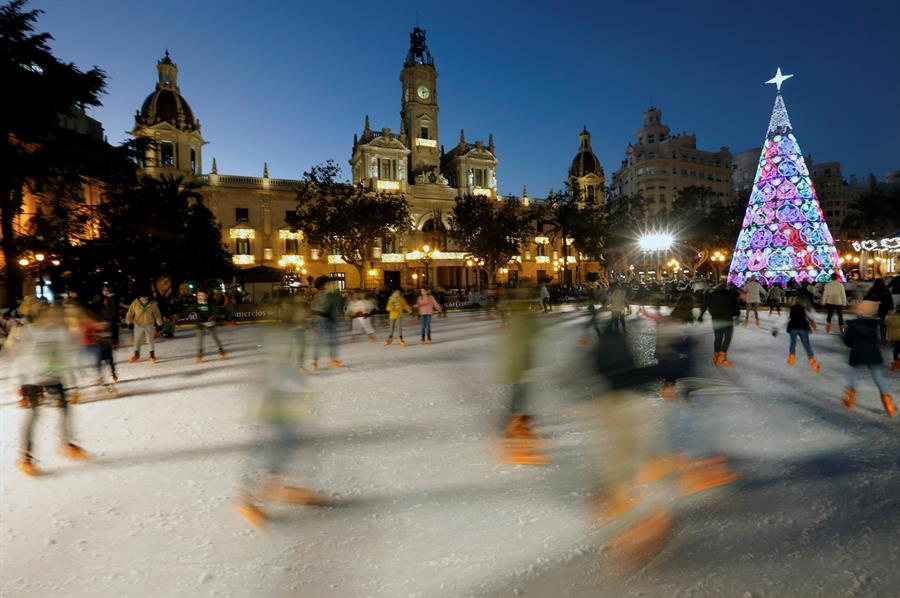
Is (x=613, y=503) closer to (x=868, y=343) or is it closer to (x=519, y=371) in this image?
(x=519, y=371)

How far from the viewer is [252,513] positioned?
375 cm

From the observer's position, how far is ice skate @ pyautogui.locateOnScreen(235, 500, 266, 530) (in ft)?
11.9

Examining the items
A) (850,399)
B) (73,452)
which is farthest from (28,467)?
(850,399)

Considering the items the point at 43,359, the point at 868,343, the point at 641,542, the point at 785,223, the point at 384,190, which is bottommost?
the point at 641,542

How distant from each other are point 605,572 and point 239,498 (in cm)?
289

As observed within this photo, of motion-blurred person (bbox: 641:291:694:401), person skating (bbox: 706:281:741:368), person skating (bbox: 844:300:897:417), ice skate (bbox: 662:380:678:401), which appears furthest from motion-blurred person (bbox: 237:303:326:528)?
person skating (bbox: 706:281:741:368)

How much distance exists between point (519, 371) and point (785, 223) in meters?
22.3

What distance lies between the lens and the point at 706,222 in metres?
51.1

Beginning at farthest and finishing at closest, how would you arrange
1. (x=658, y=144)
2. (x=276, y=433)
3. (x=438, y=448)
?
(x=658, y=144) → (x=438, y=448) → (x=276, y=433)

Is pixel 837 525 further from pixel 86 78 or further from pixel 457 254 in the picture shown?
pixel 457 254

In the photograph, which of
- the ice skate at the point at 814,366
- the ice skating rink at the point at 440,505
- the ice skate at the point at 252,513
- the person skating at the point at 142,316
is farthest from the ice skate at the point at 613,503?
the person skating at the point at 142,316

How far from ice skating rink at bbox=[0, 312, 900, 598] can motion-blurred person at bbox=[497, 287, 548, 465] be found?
21 cm

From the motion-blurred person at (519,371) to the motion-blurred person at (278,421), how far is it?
82.0 inches


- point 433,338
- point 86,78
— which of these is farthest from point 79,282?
point 433,338
